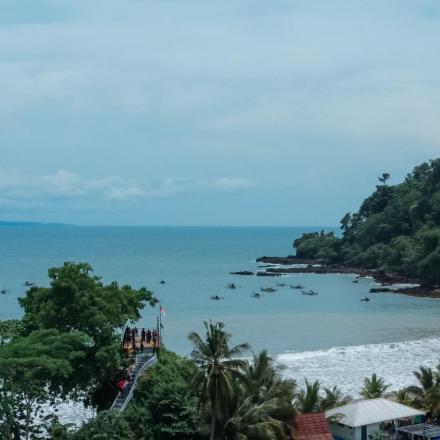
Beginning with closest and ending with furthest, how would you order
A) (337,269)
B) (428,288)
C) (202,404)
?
(202,404), (428,288), (337,269)

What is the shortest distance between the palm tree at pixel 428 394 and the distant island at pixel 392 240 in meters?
56.9

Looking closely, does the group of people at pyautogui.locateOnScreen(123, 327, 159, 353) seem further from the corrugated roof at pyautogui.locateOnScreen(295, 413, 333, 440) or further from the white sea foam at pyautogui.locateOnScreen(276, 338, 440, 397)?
the white sea foam at pyautogui.locateOnScreen(276, 338, 440, 397)

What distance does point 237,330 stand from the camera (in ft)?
220

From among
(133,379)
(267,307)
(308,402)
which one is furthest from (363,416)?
(267,307)

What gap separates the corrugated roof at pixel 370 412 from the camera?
94.9 ft

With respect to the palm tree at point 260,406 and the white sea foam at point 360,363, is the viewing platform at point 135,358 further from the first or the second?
the white sea foam at point 360,363

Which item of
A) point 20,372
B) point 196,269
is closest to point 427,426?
point 20,372

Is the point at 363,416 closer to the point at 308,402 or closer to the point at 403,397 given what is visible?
the point at 308,402

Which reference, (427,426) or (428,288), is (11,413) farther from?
(428,288)

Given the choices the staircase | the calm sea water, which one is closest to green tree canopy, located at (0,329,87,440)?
the staircase

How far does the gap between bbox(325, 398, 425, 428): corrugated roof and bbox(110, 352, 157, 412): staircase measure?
23.2 ft

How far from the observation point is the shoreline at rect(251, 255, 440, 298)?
302ft

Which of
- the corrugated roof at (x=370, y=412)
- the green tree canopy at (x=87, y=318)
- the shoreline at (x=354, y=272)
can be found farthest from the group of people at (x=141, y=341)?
the shoreline at (x=354, y=272)

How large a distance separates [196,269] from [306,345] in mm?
79472
